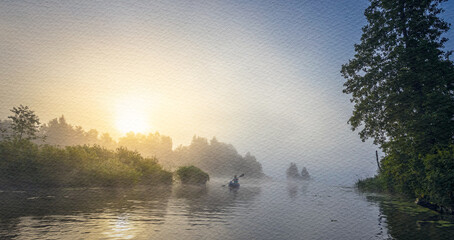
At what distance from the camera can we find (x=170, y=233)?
10422 mm

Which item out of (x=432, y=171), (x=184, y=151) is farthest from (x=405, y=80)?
(x=184, y=151)

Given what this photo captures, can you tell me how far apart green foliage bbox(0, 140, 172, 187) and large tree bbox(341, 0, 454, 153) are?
3119 centimetres

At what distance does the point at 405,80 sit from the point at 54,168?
38909mm

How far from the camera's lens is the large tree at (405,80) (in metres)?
18.6

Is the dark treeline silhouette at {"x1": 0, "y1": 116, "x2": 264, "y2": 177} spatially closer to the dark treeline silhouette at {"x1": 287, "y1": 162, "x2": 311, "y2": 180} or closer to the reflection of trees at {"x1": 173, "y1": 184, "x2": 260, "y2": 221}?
the dark treeline silhouette at {"x1": 287, "y1": 162, "x2": 311, "y2": 180}

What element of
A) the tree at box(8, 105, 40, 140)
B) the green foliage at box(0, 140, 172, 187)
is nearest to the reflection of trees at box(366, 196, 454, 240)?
the green foliage at box(0, 140, 172, 187)

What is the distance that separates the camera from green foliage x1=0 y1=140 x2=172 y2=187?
25078mm

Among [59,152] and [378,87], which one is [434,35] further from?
[59,152]

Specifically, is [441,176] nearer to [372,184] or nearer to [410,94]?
[410,94]

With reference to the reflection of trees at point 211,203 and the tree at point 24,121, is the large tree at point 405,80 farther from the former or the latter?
the tree at point 24,121

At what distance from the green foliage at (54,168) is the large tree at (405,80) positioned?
31.2 metres

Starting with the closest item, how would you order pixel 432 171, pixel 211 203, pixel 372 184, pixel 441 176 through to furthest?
pixel 441 176, pixel 432 171, pixel 211 203, pixel 372 184

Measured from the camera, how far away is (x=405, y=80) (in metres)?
20.6

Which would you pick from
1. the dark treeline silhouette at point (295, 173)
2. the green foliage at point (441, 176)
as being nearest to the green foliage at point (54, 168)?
the green foliage at point (441, 176)
